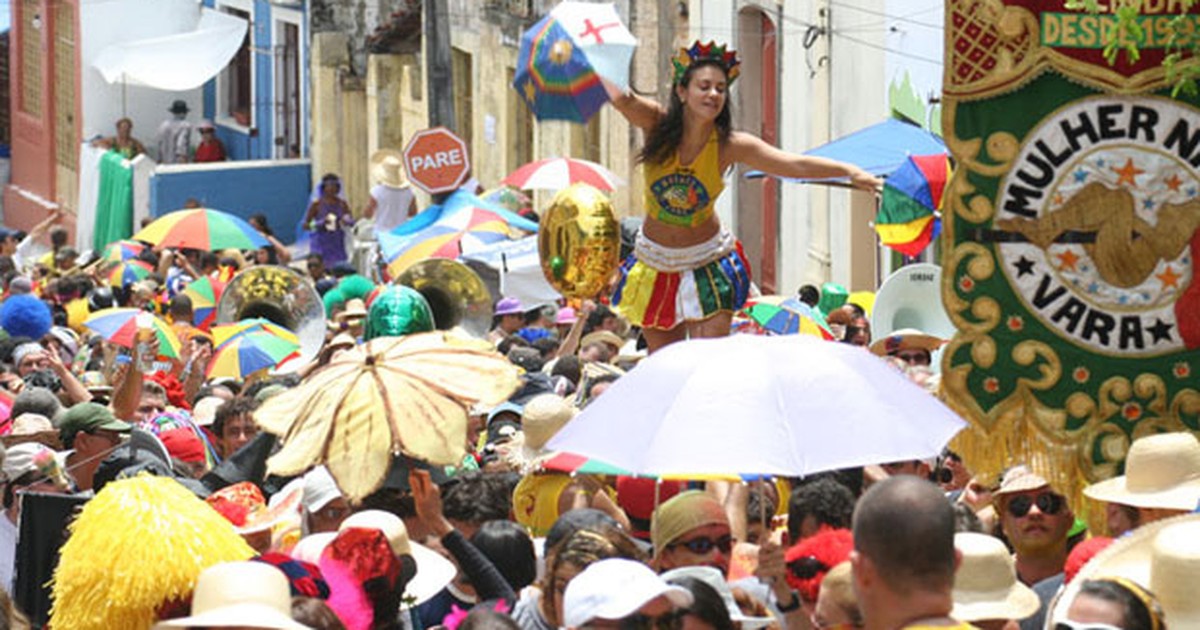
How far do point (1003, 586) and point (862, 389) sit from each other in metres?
0.79

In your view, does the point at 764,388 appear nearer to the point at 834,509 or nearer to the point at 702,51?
the point at 834,509

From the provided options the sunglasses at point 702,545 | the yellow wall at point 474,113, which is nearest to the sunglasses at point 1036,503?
the sunglasses at point 702,545

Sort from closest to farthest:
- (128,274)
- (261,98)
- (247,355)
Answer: (247,355)
(128,274)
(261,98)

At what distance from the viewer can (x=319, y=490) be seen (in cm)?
773

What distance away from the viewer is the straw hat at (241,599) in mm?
5297

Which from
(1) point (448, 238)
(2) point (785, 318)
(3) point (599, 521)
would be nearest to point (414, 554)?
(3) point (599, 521)

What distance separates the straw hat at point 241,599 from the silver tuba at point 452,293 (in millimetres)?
9035

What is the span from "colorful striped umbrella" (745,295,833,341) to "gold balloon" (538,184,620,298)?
1.42 m

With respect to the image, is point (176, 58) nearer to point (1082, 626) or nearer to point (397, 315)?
point (397, 315)

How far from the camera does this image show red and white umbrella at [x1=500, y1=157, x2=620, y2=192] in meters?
19.5

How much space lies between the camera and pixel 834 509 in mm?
6988

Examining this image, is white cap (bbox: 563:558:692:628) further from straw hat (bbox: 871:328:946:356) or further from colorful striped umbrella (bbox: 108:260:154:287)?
colorful striped umbrella (bbox: 108:260:154:287)

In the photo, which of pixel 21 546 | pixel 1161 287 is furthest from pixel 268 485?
pixel 1161 287

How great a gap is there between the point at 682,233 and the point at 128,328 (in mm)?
5545
